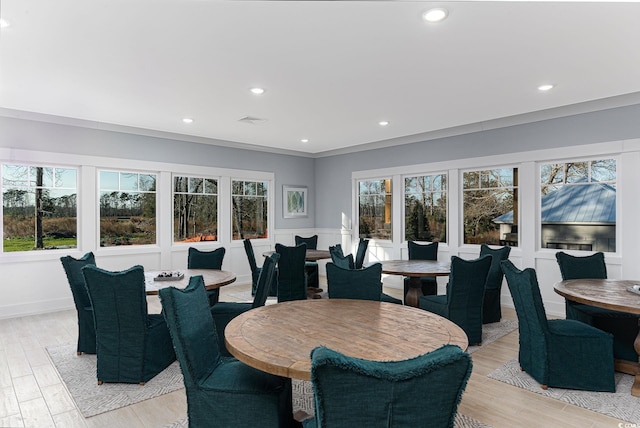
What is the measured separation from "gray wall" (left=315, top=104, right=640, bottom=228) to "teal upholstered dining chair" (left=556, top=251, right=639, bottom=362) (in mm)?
1685

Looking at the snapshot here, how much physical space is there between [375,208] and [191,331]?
5783 millimetres

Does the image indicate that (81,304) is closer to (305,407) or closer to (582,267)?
(305,407)

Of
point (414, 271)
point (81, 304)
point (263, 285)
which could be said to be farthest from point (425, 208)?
point (81, 304)

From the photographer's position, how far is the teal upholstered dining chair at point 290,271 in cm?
493

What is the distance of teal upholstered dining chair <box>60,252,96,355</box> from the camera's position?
354 centimetres

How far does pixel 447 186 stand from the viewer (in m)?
6.31

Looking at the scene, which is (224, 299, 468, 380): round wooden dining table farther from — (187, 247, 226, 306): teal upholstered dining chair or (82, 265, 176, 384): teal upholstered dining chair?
(187, 247, 226, 306): teal upholstered dining chair

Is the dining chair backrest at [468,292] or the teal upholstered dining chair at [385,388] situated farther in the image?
the dining chair backrest at [468,292]

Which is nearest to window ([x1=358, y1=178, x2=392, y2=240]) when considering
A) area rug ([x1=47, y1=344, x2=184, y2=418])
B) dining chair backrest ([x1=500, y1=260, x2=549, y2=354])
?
dining chair backrest ([x1=500, y1=260, x2=549, y2=354])

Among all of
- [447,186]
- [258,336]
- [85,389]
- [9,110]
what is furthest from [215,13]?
[447,186]

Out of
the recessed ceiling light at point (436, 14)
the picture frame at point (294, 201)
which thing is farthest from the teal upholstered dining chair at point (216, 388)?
the picture frame at point (294, 201)

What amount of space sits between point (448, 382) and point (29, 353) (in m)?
4.19

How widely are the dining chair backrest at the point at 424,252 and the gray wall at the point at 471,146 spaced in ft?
5.02

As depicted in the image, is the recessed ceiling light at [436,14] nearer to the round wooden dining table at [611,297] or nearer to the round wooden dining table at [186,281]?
the round wooden dining table at [611,297]
